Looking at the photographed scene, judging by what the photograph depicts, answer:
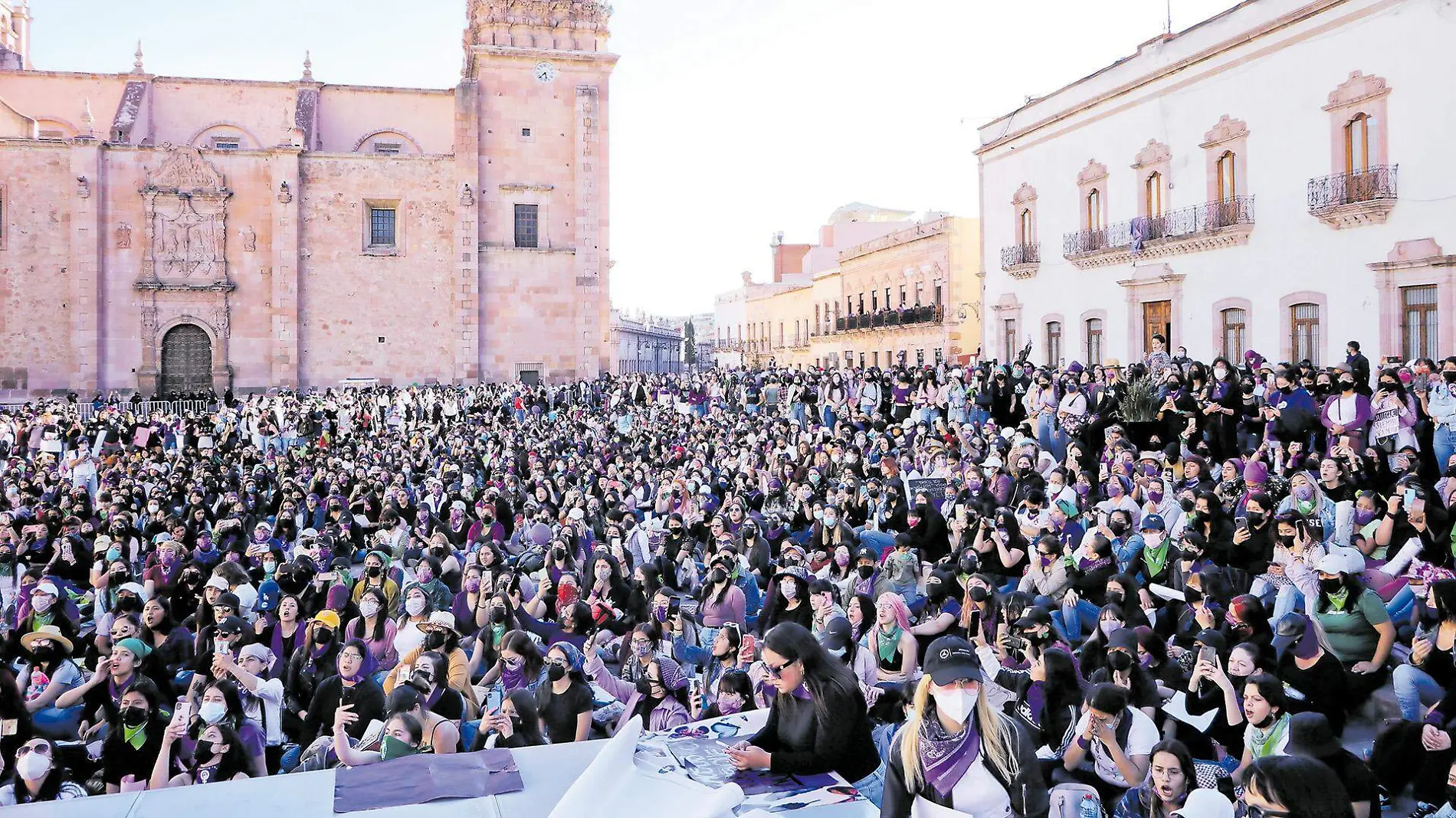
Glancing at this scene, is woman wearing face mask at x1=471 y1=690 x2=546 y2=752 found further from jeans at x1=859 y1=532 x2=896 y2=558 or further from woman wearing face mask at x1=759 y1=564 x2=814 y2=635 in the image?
jeans at x1=859 y1=532 x2=896 y2=558

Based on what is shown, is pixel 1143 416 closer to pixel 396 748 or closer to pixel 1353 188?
pixel 1353 188

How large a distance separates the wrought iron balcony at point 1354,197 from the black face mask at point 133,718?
1715 cm

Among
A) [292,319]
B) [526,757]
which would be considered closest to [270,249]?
[292,319]

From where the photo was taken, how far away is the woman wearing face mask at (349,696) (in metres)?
6.35

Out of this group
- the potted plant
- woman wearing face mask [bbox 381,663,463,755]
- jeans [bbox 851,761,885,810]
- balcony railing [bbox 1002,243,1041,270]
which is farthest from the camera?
balcony railing [bbox 1002,243,1041,270]

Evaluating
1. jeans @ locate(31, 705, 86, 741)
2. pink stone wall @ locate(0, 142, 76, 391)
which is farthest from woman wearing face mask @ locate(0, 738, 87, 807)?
pink stone wall @ locate(0, 142, 76, 391)

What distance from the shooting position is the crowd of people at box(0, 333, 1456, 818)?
15.2 ft

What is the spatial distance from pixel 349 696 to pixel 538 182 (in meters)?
29.0

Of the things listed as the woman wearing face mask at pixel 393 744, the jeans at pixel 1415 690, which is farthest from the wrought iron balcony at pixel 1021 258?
the woman wearing face mask at pixel 393 744

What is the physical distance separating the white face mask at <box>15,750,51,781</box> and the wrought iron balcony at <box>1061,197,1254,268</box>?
18976mm

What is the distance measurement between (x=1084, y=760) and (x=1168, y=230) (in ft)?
57.7

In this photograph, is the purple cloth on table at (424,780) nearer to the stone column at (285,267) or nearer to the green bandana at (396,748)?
the green bandana at (396,748)

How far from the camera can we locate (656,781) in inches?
151

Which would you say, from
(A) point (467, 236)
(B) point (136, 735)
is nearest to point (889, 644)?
(B) point (136, 735)
